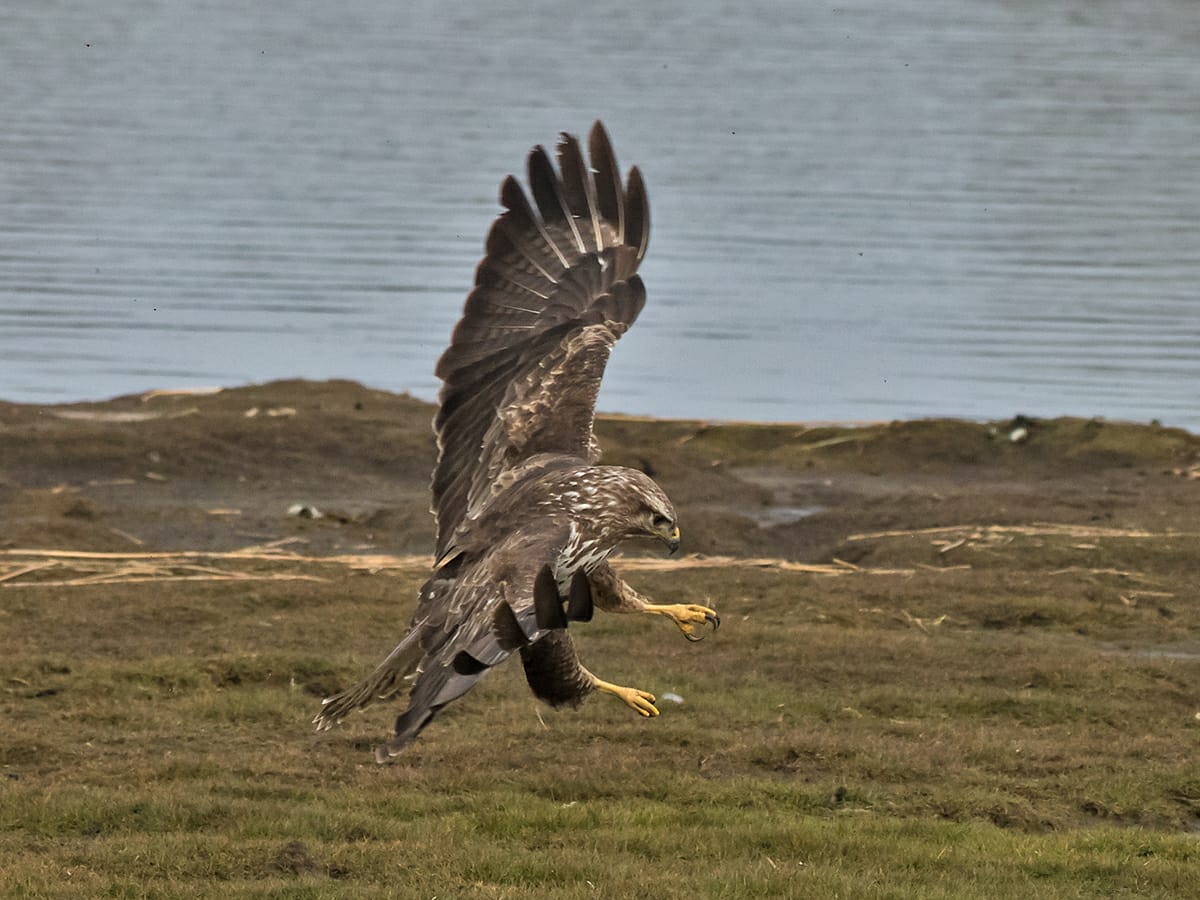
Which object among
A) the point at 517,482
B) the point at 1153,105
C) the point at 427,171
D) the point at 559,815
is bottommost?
the point at 559,815

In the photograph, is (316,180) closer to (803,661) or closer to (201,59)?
(201,59)

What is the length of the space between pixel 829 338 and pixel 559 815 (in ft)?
53.5

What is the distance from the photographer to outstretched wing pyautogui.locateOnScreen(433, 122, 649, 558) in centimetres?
756

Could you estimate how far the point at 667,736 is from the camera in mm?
8773

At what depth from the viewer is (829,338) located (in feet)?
77.2

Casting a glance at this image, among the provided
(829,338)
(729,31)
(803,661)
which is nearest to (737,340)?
(829,338)

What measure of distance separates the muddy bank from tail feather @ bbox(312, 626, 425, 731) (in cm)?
584

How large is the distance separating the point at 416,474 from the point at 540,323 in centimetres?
771

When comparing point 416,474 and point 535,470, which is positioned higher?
point 535,470

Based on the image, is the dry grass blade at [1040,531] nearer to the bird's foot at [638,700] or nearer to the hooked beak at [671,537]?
the bird's foot at [638,700]

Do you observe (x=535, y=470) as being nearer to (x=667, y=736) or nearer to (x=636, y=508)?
(x=636, y=508)

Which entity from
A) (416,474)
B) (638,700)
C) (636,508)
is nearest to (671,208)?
(416,474)

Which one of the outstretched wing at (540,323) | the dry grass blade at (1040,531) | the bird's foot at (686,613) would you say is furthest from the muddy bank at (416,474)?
the bird's foot at (686,613)

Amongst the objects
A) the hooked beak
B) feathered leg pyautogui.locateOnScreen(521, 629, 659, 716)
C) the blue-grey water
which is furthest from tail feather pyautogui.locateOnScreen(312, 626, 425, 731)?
the blue-grey water
